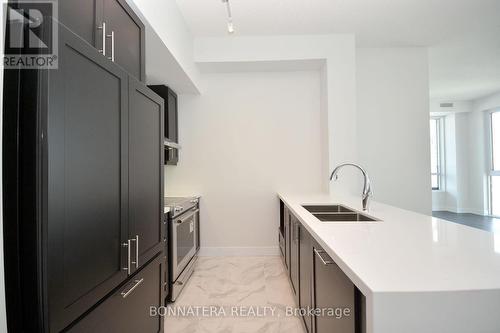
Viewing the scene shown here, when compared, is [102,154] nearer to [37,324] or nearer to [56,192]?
[56,192]

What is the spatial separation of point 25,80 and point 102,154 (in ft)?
1.11

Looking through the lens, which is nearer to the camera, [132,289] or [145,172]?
[132,289]

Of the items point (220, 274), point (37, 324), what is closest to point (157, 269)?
point (37, 324)

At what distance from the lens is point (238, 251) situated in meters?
3.59

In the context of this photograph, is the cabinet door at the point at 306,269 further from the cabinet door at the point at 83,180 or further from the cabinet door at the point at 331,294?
the cabinet door at the point at 83,180

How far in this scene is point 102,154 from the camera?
999 mm

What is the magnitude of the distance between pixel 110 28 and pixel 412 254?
5.57 ft

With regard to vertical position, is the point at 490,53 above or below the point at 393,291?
above

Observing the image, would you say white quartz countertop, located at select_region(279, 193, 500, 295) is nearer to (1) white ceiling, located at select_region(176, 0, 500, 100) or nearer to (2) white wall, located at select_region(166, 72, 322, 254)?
(2) white wall, located at select_region(166, 72, 322, 254)

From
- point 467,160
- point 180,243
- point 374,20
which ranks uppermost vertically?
point 374,20

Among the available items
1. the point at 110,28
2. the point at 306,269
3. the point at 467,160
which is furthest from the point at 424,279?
the point at 467,160

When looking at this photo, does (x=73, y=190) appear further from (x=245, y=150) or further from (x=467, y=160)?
(x=467, y=160)

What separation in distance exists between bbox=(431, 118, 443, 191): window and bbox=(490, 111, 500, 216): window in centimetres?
112

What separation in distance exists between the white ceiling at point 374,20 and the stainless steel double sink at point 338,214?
2.05 meters
